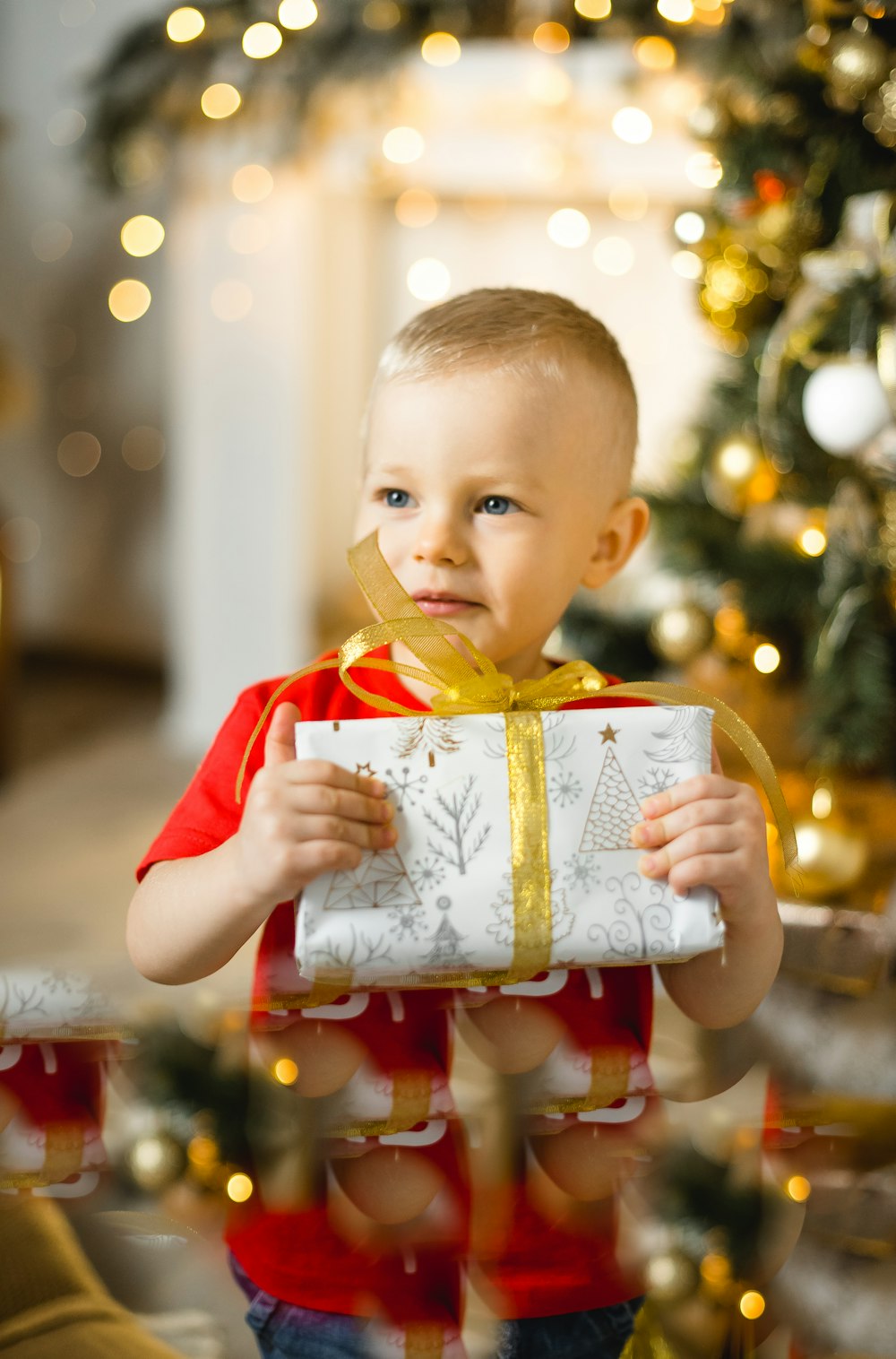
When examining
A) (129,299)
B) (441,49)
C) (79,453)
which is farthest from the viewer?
(79,453)

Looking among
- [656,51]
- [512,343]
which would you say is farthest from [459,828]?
[656,51]

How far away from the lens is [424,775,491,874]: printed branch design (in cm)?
46

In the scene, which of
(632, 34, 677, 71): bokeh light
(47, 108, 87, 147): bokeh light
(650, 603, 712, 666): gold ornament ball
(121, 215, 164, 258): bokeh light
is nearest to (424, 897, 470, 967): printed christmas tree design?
(650, 603, 712, 666): gold ornament ball

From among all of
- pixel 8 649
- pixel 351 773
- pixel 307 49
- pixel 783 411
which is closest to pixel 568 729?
pixel 351 773

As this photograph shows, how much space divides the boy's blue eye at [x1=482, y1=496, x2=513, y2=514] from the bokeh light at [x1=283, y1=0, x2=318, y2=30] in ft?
5.01

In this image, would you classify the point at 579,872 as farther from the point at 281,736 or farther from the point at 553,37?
the point at 553,37

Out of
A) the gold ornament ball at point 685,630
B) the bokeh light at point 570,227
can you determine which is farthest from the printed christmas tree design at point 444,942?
the bokeh light at point 570,227

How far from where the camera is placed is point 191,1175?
474 mm

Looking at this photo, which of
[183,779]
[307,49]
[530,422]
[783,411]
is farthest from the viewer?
[183,779]

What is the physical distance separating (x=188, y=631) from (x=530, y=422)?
2027 millimetres

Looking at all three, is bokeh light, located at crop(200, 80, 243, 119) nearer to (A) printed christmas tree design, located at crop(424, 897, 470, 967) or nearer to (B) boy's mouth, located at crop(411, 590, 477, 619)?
(B) boy's mouth, located at crop(411, 590, 477, 619)

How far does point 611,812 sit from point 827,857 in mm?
761

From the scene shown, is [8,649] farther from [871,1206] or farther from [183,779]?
[871,1206]

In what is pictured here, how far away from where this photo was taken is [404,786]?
0.46 metres
